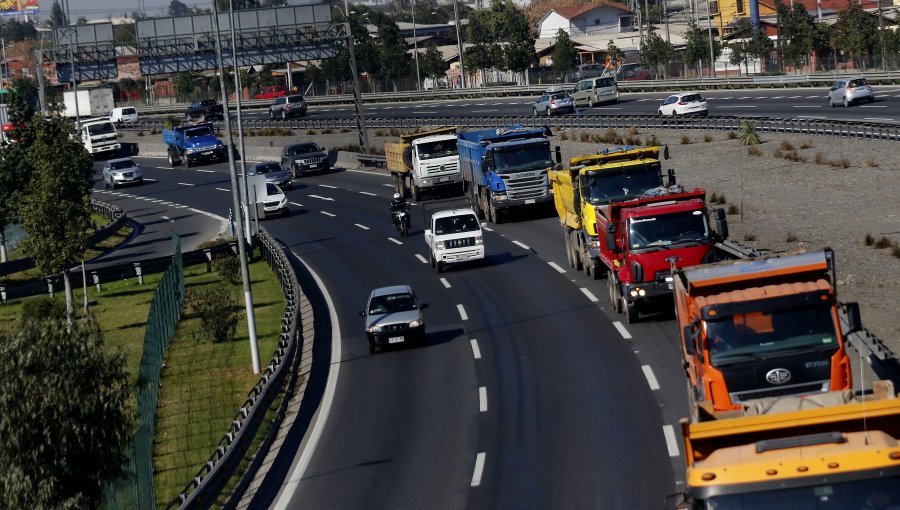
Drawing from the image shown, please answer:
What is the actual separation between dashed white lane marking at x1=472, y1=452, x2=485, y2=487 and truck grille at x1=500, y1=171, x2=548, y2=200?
24.8 m

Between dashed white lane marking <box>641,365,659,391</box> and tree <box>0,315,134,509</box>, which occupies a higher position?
tree <box>0,315,134,509</box>

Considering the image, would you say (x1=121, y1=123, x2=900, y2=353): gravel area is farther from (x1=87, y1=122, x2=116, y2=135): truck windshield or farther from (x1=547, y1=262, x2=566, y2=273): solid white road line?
(x1=87, y1=122, x2=116, y2=135): truck windshield

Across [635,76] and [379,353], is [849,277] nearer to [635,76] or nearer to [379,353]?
[379,353]

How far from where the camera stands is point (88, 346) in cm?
2098

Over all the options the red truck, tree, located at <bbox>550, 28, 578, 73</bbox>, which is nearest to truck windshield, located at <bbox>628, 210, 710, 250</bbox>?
the red truck

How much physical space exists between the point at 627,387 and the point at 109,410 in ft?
32.3

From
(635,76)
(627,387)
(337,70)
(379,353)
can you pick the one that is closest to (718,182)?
(379,353)

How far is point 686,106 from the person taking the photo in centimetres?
7131

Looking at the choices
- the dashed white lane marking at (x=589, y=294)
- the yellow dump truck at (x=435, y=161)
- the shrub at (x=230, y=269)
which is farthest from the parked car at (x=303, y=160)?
the dashed white lane marking at (x=589, y=294)

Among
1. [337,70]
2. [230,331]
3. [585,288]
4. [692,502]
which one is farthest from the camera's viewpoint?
[337,70]

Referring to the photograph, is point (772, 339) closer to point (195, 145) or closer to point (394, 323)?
point (394, 323)

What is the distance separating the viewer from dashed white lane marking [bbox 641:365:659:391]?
79.2 feet

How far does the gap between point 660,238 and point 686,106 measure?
45490 mm

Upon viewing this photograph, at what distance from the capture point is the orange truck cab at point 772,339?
1667 cm
